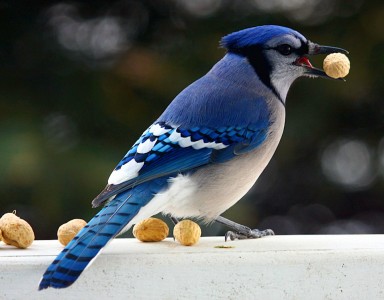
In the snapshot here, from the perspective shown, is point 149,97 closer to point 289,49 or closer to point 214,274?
point 289,49

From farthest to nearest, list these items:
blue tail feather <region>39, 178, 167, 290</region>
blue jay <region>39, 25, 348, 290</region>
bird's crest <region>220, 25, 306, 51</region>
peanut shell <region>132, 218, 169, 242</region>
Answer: bird's crest <region>220, 25, 306, 51</region> < peanut shell <region>132, 218, 169, 242</region> < blue jay <region>39, 25, 348, 290</region> < blue tail feather <region>39, 178, 167, 290</region>

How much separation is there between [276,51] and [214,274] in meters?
0.62

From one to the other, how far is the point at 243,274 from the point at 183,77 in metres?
1.25

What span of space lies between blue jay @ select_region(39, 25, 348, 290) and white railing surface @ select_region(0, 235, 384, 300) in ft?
0.24

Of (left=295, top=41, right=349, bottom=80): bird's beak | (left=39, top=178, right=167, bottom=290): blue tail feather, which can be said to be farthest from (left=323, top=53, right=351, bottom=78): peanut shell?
(left=39, top=178, right=167, bottom=290): blue tail feather

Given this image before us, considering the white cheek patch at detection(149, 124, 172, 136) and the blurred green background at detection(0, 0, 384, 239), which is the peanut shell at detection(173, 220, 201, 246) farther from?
the blurred green background at detection(0, 0, 384, 239)

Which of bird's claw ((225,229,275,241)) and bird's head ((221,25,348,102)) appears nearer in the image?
bird's claw ((225,229,275,241))

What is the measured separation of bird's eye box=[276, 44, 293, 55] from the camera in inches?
79.5

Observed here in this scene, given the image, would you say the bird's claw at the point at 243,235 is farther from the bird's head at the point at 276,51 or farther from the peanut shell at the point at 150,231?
the bird's head at the point at 276,51

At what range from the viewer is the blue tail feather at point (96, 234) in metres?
1.47

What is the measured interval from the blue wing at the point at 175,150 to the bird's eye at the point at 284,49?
17 centimetres

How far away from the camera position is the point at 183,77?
2.77 metres

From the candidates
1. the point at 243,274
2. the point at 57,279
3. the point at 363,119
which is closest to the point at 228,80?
the point at 243,274

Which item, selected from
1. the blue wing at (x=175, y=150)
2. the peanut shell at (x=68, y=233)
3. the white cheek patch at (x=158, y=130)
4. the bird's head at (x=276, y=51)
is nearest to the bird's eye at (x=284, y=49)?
the bird's head at (x=276, y=51)
